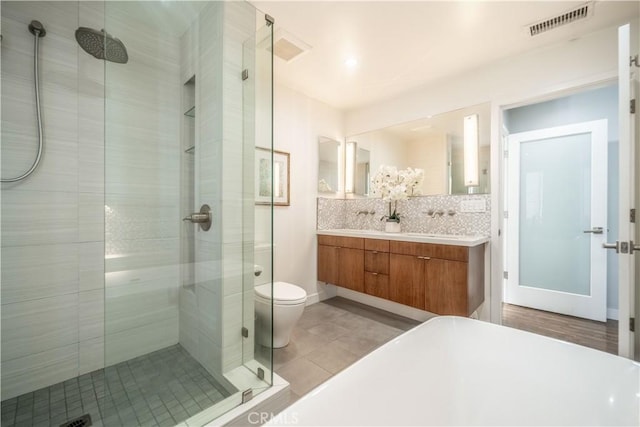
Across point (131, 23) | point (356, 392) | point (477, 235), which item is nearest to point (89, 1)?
point (131, 23)

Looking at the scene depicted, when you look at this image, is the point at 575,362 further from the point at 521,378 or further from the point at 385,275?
the point at 385,275

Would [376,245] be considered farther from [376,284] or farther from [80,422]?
[80,422]

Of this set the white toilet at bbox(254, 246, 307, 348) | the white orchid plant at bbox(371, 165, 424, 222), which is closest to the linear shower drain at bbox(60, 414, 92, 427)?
the white toilet at bbox(254, 246, 307, 348)

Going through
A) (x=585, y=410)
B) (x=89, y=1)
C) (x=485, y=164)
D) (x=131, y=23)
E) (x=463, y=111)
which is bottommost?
(x=585, y=410)

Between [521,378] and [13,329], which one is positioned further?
[13,329]

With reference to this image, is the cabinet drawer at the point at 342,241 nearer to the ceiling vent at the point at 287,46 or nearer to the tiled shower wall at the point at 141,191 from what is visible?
the tiled shower wall at the point at 141,191

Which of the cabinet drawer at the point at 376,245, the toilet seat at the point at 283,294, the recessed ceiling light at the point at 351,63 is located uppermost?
the recessed ceiling light at the point at 351,63

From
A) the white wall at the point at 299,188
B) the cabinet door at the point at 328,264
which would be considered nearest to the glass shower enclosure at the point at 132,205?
the white wall at the point at 299,188

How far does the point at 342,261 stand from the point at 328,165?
1249 millimetres

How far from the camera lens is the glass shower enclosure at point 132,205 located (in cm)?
148

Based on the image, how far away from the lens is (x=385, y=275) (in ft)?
8.49

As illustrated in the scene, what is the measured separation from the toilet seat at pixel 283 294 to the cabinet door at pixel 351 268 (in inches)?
35.4

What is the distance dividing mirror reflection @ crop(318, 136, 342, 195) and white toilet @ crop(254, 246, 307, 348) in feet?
5.02

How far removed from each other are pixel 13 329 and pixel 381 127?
11.5 ft
